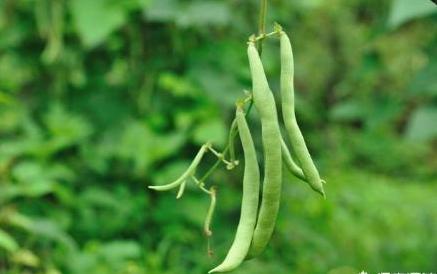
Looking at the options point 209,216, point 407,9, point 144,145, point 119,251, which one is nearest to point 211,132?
point 144,145

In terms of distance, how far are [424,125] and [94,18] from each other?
989mm

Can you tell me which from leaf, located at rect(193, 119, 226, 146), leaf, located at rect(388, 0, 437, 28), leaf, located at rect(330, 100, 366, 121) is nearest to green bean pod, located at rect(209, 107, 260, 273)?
leaf, located at rect(388, 0, 437, 28)

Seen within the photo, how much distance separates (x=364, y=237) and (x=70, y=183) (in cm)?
134

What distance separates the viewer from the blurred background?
254 centimetres

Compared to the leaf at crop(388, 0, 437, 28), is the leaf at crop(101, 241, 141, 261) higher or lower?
lower

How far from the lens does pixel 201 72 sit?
2838mm

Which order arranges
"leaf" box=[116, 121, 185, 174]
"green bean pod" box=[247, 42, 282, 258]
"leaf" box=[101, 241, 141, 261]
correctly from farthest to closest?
"leaf" box=[116, 121, 185, 174] < "leaf" box=[101, 241, 141, 261] < "green bean pod" box=[247, 42, 282, 258]

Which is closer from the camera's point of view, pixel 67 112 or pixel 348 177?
pixel 67 112

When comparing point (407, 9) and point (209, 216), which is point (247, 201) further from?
point (407, 9)

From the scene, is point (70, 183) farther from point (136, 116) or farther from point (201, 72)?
point (201, 72)

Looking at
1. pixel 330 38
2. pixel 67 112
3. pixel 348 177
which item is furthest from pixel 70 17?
pixel 330 38

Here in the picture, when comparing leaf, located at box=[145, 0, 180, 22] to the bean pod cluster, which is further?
leaf, located at box=[145, 0, 180, 22]

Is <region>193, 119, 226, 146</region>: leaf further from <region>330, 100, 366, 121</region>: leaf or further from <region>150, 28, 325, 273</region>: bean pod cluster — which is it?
<region>150, 28, 325, 273</region>: bean pod cluster

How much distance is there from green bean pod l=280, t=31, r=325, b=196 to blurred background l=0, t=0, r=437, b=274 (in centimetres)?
153
